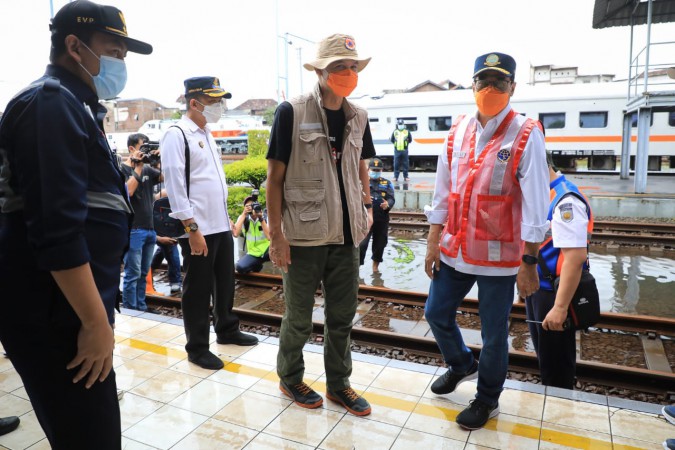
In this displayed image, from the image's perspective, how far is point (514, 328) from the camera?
5457 millimetres

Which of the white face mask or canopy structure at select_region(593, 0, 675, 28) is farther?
canopy structure at select_region(593, 0, 675, 28)

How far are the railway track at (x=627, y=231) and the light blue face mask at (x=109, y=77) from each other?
368 inches

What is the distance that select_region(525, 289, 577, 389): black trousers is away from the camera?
11.5 ft

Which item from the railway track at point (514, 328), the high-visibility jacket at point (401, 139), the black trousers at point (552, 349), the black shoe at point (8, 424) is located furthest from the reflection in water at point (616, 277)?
the high-visibility jacket at point (401, 139)

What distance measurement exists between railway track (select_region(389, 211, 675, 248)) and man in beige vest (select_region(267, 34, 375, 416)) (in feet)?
25.7

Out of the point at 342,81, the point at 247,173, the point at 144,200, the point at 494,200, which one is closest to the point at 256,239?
the point at 144,200

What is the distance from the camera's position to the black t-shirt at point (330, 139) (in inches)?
118

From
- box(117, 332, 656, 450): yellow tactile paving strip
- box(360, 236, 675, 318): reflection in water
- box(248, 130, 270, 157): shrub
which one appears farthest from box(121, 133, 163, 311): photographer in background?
box(248, 130, 270, 157): shrub

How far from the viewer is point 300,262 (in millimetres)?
3191

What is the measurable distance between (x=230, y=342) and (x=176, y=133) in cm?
193

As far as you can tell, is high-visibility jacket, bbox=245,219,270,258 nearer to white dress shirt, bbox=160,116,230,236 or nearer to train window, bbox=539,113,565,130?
white dress shirt, bbox=160,116,230,236

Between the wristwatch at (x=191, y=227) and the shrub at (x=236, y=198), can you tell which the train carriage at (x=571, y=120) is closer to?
the shrub at (x=236, y=198)

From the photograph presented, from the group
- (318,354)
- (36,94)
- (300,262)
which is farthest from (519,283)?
(36,94)

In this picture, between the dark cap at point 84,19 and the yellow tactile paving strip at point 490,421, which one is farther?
the yellow tactile paving strip at point 490,421
